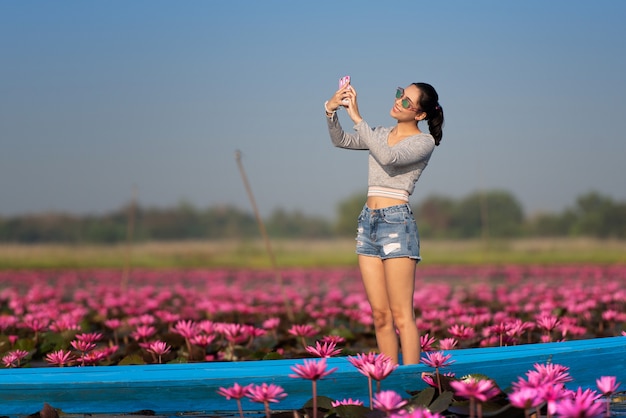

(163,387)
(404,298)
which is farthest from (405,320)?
(163,387)

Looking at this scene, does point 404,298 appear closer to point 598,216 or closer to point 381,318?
point 381,318

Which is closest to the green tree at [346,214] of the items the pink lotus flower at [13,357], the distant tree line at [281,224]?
the distant tree line at [281,224]

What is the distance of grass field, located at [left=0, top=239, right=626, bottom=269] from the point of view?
1060 inches

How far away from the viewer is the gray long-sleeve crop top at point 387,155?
4.00 meters

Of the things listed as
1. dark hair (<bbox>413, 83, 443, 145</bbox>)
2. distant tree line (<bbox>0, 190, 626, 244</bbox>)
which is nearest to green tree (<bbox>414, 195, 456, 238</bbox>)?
distant tree line (<bbox>0, 190, 626, 244</bbox>)

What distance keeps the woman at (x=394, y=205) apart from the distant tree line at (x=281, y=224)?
29234mm

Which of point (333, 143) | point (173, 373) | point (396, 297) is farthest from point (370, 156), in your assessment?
point (173, 373)

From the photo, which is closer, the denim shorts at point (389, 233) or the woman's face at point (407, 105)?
the denim shorts at point (389, 233)

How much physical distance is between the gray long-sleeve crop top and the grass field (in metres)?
21.6

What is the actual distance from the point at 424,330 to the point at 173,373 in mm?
2570

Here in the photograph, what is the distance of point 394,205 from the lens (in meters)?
4.14

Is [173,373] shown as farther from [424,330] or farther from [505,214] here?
[505,214]

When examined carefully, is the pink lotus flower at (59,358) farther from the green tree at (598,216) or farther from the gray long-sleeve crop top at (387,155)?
the green tree at (598,216)

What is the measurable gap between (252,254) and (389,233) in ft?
82.8
